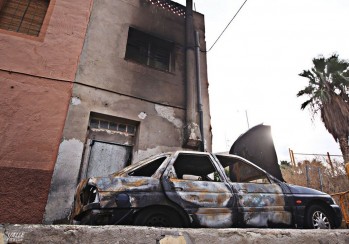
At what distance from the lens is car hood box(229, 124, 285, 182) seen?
18.3 feet

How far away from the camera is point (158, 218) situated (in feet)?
10.7

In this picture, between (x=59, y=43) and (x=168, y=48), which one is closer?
(x=59, y=43)

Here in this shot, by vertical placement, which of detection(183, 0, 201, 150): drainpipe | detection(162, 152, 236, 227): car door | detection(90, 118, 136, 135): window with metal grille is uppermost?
detection(183, 0, 201, 150): drainpipe

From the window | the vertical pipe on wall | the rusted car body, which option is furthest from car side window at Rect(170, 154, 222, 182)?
the window

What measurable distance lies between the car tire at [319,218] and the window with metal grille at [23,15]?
27.1ft

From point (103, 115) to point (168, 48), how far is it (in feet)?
13.1

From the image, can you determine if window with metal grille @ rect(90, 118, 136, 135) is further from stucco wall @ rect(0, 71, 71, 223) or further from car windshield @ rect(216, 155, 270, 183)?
car windshield @ rect(216, 155, 270, 183)

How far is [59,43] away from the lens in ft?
22.7

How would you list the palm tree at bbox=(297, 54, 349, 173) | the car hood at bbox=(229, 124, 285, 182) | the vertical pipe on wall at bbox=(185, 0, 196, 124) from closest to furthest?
1. the car hood at bbox=(229, 124, 285, 182)
2. the vertical pipe on wall at bbox=(185, 0, 196, 124)
3. the palm tree at bbox=(297, 54, 349, 173)

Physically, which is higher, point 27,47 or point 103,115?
point 27,47

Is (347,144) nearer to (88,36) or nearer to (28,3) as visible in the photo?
(88,36)

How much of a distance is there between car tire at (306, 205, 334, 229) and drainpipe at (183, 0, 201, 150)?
3865 millimetres

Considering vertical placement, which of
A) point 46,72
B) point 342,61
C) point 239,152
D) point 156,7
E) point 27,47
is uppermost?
point 342,61

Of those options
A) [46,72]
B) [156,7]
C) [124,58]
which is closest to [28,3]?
[46,72]
